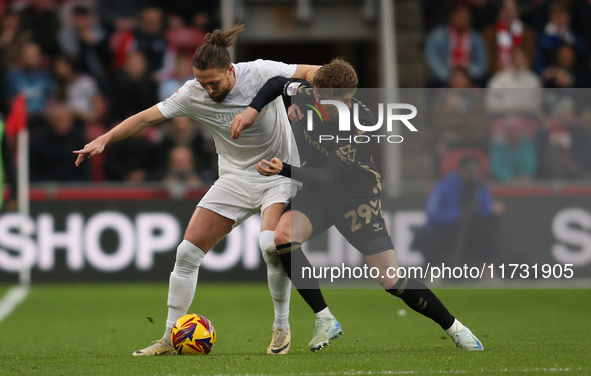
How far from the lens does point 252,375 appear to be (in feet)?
14.5

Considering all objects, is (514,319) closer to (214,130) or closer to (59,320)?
(214,130)

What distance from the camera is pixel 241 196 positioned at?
18.7 ft

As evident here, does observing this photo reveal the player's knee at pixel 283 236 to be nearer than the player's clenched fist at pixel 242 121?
No

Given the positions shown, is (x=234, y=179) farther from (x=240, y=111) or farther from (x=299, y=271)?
(x=299, y=271)

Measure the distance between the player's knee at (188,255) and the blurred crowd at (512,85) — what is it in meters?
5.99

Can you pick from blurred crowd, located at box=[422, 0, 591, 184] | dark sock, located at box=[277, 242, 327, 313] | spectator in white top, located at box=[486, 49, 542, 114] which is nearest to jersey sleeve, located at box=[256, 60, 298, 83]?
dark sock, located at box=[277, 242, 327, 313]

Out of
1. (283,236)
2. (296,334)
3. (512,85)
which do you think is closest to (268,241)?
(283,236)

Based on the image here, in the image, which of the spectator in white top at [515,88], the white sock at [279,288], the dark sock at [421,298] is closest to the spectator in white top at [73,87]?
the spectator in white top at [515,88]

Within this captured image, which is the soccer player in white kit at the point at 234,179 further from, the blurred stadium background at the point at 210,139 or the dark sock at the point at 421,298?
the blurred stadium background at the point at 210,139

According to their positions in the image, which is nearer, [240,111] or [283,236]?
[283,236]

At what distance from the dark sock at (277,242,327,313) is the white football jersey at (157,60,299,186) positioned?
570mm

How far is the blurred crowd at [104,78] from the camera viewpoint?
11.4 meters

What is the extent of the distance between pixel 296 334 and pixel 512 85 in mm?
6787

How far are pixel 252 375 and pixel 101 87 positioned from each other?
8.78 metres
